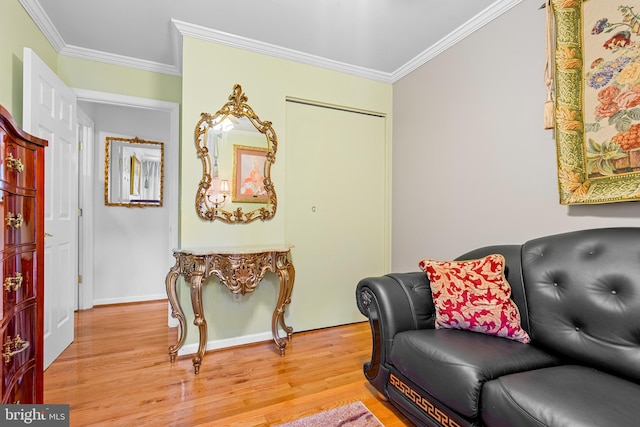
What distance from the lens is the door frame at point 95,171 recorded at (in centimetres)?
280

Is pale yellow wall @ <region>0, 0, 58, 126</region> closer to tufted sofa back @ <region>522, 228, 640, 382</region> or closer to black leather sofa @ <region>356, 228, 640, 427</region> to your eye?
black leather sofa @ <region>356, 228, 640, 427</region>

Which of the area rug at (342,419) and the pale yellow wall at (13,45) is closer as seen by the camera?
the area rug at (342,419)

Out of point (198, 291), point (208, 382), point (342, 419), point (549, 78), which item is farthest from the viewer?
point (198, 291)

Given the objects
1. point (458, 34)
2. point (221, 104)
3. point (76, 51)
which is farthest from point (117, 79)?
point (458, 34)

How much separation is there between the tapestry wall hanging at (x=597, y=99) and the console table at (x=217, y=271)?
1879mm

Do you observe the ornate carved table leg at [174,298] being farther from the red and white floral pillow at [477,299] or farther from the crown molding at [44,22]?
the crown molding at [44,22]

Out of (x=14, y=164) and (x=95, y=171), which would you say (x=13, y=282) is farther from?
(x=95, y=171)

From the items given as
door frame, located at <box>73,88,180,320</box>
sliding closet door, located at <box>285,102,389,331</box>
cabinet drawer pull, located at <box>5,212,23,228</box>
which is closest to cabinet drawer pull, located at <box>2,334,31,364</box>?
cabinet drawer pull, located at <box>5,212,23,228</box>

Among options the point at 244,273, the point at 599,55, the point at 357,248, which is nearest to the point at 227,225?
the point at 244,273

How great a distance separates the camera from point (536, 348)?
1.48m

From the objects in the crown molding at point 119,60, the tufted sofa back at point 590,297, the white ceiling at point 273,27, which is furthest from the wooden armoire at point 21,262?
the tufted sofa back at point 590,297

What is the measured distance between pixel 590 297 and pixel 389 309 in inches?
35.2

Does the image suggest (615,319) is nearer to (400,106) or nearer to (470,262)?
(470,262)

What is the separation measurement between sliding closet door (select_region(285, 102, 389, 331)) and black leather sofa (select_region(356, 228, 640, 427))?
1.13 m
